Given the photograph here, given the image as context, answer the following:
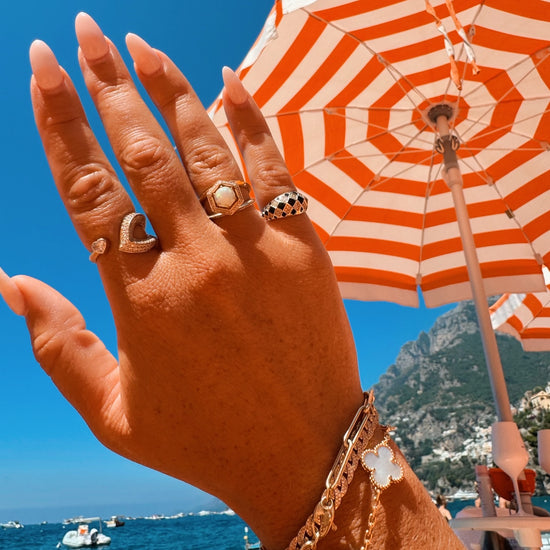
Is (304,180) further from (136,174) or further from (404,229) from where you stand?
(136,174)

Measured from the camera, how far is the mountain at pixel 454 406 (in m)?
63.5

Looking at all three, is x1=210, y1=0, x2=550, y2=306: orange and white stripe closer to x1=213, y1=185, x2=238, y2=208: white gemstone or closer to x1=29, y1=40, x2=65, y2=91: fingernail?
x1=29, y1=40, x2=65, y2=91: fingernail

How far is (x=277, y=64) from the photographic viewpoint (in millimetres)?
3092

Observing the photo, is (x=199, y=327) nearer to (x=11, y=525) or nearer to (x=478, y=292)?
(x=478, y=292)

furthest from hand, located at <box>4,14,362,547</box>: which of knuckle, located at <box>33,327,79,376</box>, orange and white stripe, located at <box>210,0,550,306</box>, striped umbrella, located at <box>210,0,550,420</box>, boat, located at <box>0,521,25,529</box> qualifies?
boat, located at <box>0,521,25,529</box>

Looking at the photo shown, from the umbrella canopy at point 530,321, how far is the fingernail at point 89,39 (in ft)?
17.6

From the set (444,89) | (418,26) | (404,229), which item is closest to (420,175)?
(404,229)

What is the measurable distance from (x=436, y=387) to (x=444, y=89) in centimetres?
8855

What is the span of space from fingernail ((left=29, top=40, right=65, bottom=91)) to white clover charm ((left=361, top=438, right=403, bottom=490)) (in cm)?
80

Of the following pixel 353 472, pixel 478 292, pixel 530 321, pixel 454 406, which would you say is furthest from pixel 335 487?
pixel 454 406

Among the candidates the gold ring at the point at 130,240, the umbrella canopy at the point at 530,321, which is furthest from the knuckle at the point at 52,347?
the umbrella canopy at the point at 530,321

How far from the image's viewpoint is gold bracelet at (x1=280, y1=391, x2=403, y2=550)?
2.21ft

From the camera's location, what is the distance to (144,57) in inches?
32.5

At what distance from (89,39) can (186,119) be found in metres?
0.22
